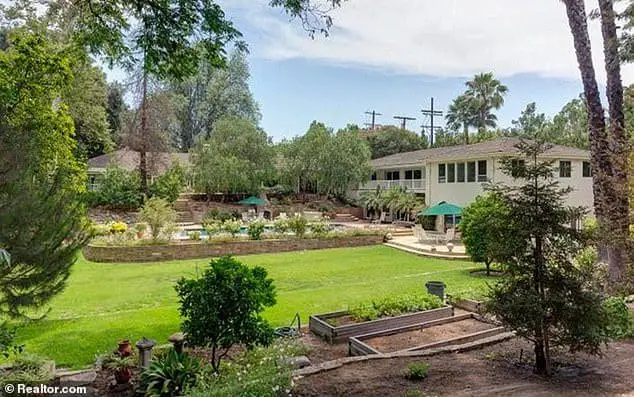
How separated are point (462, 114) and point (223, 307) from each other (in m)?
43.0

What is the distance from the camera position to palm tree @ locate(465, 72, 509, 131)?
41656 millimetres

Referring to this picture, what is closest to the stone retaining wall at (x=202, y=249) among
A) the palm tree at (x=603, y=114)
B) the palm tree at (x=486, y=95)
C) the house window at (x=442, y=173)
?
the house window at (x=442, y=173)

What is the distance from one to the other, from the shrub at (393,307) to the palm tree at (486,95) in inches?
1484

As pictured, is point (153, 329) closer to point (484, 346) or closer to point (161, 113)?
point (484, 346)

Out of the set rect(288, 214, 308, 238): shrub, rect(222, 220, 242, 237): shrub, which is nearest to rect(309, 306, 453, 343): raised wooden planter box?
rect(222, 220, 242, 237): shrub

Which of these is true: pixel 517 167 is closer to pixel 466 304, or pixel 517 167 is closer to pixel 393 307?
pixel 393 307

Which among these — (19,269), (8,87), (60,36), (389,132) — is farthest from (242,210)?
(19,269)

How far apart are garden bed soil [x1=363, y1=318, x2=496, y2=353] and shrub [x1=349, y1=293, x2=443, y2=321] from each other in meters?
0.56

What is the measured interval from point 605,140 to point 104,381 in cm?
1042

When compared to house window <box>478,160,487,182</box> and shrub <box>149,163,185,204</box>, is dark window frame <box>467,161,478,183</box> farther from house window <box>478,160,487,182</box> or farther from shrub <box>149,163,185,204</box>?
shrub <box>149,163,185,204</box>

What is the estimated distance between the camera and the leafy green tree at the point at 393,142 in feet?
154

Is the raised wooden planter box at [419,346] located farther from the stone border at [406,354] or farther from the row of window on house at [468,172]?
the row of window on house at [468,172]

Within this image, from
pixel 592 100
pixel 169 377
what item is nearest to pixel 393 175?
pixel 592 100

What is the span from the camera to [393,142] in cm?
4691
